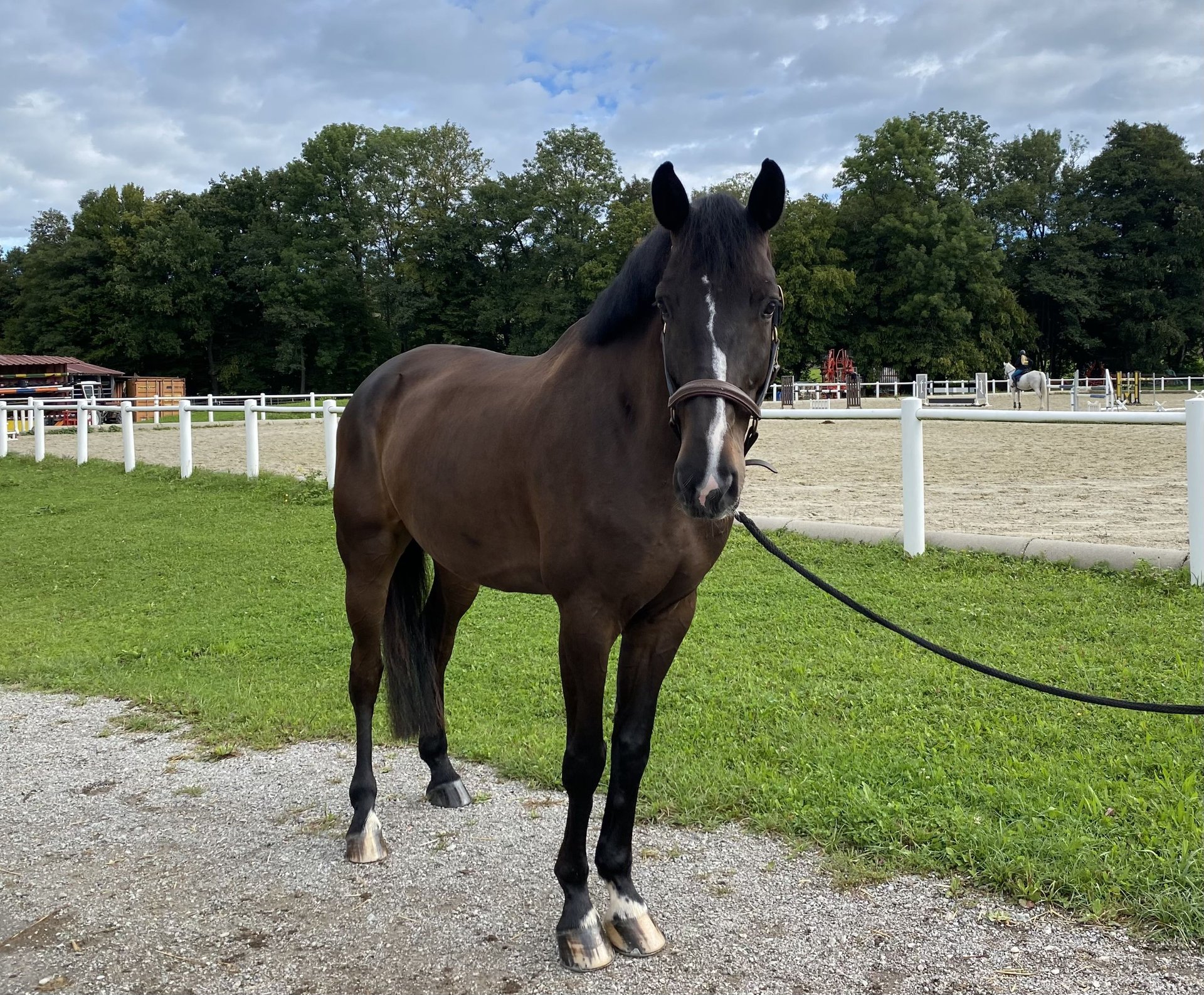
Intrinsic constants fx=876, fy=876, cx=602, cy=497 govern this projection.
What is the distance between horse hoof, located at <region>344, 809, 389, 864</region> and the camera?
3.11m

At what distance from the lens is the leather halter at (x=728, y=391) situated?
205 cm

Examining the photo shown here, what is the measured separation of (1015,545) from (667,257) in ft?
17.7

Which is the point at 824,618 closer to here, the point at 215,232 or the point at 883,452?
the point at 883,452

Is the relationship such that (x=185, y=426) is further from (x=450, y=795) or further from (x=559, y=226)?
(x=559, y=226)

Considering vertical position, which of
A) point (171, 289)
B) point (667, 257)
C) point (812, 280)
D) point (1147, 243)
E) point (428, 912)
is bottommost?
point (428, 912)

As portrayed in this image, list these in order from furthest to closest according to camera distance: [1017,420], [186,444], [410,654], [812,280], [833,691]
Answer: [812,280], [186,444], [1017,420], [833,691], [410,654]

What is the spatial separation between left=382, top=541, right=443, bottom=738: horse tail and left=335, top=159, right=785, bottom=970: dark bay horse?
6.7 inches

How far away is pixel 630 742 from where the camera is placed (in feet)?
8.56

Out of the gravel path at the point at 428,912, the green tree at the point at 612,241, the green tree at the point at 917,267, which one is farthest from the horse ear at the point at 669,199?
the green tree at the point at 917,267

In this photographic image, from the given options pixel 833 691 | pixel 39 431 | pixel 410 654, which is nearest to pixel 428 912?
pixel 410 654

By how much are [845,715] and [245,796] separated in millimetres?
2678

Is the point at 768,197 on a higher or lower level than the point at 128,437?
higher

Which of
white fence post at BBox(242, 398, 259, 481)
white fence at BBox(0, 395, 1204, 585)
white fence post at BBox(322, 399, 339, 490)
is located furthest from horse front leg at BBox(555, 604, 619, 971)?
white fence post at BBox(242, 398, 259, 481)

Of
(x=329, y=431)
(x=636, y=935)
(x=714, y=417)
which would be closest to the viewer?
(x=714, y=417)
